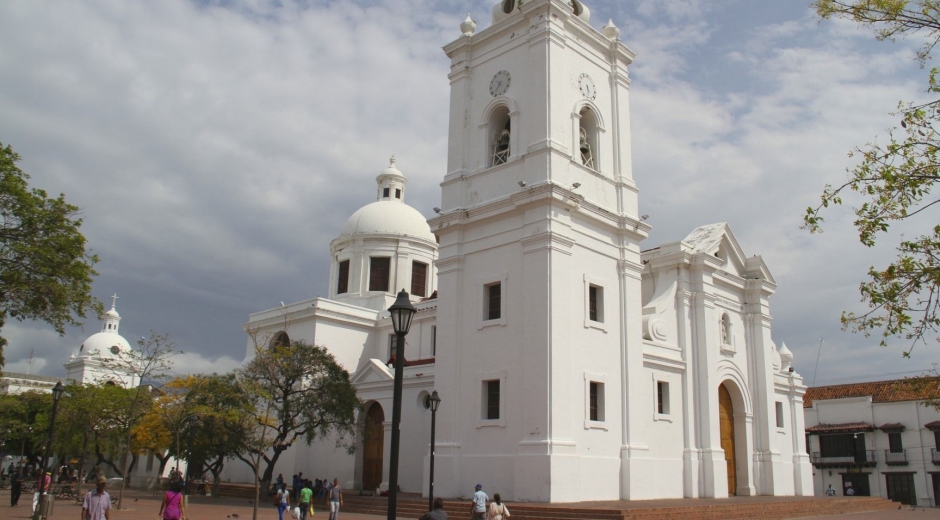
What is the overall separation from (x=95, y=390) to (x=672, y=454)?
92.3 feet

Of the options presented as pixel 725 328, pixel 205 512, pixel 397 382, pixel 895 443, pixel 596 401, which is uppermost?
pixel 725 328

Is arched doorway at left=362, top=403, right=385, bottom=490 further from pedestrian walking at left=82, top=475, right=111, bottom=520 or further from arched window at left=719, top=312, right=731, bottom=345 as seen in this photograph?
pedestrian walking at left=82, top=475, right=111, bottom=520

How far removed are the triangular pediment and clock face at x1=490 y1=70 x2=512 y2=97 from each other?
10.9 meters

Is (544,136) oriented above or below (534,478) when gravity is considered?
above

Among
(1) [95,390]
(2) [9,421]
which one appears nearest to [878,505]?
(1) [95,390]

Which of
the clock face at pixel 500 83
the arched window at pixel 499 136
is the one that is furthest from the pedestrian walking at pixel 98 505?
the clock face at pixel 500 83

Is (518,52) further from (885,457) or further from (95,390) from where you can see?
(885,457)

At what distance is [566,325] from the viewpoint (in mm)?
21125

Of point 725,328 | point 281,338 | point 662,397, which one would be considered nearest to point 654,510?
point 662,397

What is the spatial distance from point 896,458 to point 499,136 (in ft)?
104

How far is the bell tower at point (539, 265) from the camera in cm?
2059

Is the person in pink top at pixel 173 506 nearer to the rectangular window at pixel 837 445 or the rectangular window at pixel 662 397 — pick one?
the rectangular window at pixel 662 397

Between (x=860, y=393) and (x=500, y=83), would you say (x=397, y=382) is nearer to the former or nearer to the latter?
(x=500, y=83)

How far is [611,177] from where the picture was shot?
24.6 meters
